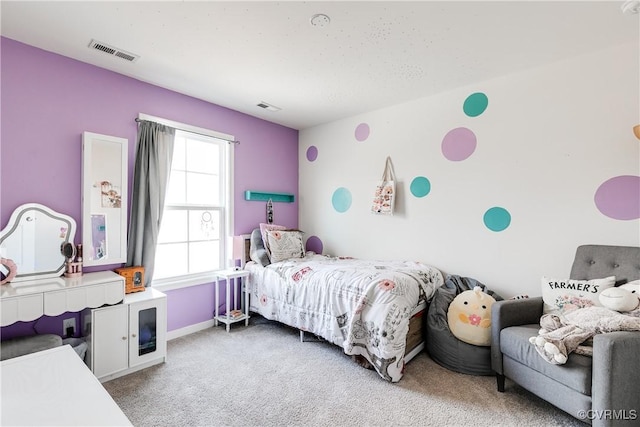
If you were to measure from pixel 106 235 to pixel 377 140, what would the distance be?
9.41ft

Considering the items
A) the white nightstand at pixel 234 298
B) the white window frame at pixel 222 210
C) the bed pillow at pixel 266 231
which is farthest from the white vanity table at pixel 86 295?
the bed pillow at pixel 266 231

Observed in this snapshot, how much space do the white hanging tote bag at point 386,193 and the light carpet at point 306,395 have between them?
1.49m

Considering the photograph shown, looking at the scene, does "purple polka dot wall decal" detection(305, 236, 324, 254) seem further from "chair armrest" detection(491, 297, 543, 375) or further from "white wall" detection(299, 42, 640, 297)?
"chair armrest" detection(491, 297, 543, 375)

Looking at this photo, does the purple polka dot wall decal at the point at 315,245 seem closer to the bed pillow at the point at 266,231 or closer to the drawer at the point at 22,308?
the bed pillow at the point at 266,231

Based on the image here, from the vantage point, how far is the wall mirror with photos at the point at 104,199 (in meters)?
2.38

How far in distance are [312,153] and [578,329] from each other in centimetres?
330

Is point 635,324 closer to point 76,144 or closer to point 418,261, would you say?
point 418,261

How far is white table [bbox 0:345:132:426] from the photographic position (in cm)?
78

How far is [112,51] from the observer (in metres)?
2.24

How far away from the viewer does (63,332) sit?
7.49ft

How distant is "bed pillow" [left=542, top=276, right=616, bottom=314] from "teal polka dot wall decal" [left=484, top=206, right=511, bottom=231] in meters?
0.63

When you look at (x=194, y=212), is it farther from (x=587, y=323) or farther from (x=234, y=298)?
(x=587, y=323)

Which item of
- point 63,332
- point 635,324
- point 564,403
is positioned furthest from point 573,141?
point 63,332

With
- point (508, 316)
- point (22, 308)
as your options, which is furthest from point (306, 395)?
point (22, 308)
